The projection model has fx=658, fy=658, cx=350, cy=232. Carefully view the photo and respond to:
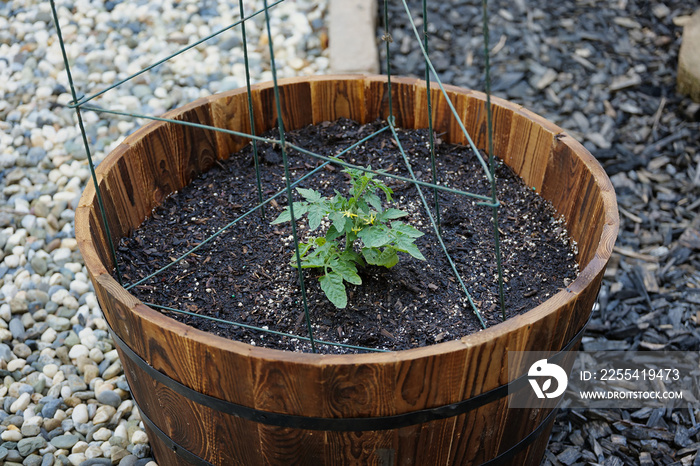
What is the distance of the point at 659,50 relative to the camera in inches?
171

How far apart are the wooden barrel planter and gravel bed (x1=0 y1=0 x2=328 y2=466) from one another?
0.54m

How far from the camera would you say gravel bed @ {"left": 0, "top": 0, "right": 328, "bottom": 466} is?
2457 mm

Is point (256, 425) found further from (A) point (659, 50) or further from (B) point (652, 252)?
(A) point (659, 50)

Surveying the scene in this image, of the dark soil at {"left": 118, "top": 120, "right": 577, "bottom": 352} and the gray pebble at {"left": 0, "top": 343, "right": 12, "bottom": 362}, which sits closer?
the dark soil at {"left": 118, "top": 120, "right": 577, "bottom": 352}

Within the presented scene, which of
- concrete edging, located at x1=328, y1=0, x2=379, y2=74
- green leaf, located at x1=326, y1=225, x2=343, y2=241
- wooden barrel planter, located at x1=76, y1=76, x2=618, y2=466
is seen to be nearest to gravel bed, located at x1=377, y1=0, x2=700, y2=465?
concrete edging, located at x1=328, y1=0, x2=379, y2=74

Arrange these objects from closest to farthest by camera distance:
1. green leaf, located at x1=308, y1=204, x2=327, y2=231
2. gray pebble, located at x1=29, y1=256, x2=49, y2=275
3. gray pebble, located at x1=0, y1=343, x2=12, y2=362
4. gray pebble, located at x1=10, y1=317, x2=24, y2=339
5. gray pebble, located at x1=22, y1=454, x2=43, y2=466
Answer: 1. green leaf, located at x1=308, y1=204, x2=327, y2=231
2. gray pebble, located at x1=22, y1=454, x2=43, y2=466
3. gray pebble, located at x1=0, y1=343, x2=12, y2=362
4. gray pebble, located at x1=10, y1=317, x2=24, y2=339
5. gray pebble, located at x1=29, y1=256, x2=49, y2=275

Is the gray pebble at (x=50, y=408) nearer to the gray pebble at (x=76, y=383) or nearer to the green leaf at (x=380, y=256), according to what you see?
the gray pebble at (x=76, y=383)

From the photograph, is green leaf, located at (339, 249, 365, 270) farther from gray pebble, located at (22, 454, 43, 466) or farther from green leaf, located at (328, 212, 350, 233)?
gray pebble, located at (22, 454, 43, 466)

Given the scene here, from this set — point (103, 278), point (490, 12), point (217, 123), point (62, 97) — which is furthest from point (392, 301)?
point (490, 12)

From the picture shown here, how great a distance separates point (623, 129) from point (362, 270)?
2.43m

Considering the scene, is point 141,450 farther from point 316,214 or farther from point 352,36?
point 352,36

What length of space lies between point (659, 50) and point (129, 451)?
400cm

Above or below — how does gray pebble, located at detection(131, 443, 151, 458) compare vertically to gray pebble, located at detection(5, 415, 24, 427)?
below

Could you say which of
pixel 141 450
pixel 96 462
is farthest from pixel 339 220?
pixel 96 462
